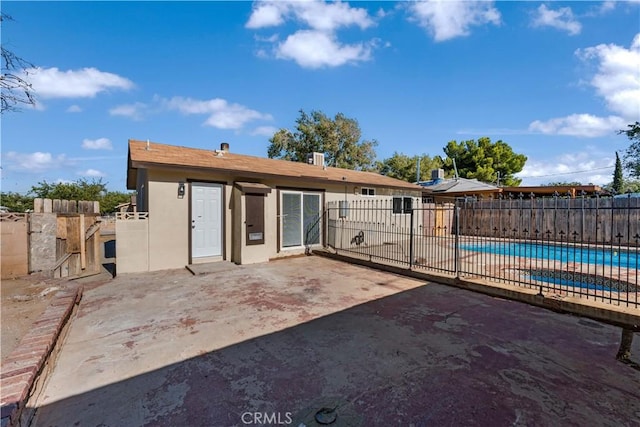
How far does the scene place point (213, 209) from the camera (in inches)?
312

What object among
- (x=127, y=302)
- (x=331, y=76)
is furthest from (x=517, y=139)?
(x=127, y=302)

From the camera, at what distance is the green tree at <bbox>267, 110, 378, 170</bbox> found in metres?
26.1

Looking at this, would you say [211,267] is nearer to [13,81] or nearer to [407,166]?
[13,81]

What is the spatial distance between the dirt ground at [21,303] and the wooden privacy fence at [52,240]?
0.43 metres

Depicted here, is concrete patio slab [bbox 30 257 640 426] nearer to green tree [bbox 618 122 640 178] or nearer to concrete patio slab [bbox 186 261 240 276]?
concrete patio slab [bbox 186 261 240 276]

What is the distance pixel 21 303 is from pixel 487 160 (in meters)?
31.6

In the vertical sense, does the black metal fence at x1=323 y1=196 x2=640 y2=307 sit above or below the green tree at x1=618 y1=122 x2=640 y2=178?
below

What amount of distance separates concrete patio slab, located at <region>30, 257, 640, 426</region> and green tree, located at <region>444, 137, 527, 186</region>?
2638 centimetres

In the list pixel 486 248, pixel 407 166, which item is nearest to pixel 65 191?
pixel 486 248

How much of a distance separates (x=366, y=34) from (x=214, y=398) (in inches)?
475

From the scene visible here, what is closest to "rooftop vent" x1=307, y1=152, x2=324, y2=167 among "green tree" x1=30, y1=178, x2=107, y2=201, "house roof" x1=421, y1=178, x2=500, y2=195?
"house roof" x1=421, y1=178, x2=500, y2=195

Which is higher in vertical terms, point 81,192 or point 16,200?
point 81,192

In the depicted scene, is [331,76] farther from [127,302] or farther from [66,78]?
[127,302]

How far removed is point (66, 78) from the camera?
8.92 m
